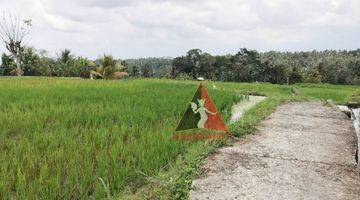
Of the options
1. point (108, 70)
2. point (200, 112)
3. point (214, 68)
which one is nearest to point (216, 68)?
point (214, 68)

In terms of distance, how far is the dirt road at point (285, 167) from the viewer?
3.06 metres

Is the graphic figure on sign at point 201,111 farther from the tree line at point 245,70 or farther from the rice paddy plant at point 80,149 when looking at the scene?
the tree line at point 245,70

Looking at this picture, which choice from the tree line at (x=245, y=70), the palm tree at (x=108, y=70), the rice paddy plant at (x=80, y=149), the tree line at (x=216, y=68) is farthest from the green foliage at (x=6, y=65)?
the rice paddy plant at (x=80, y=149)

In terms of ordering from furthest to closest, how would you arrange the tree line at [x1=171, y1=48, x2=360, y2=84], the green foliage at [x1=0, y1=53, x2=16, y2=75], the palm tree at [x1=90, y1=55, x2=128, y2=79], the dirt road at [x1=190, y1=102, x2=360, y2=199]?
1. the tree line at [x1=171, y1=48, x2=360, y2=84]
2. the green foliage at [x1=0, y1=53, x2=16, y2=75]
3. the palm tree at [x1=90, y1=55, x2=128, y2=79]
4. the dirt road at [x1=190, y1=102, x2=360, y2=199]

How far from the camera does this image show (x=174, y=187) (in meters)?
3.01

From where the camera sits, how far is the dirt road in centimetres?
306

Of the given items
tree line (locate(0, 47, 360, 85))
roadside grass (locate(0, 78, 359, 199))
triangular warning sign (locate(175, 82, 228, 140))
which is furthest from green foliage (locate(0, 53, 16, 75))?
triangular warning sign (locate(175, 82, 228, 140))

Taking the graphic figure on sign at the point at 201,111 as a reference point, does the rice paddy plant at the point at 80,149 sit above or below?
below

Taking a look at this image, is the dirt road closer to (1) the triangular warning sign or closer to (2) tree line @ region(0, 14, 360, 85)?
→ (1) the triangular warning sign

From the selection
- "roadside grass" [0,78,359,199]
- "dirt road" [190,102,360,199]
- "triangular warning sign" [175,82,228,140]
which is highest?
"triangular warning sign" [175,82,228,140]

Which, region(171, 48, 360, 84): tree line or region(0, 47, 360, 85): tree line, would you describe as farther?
region(171, 48, 360, 84): tree line

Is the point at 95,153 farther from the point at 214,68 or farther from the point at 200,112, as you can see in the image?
the point at 214,68

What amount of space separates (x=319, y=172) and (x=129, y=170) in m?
1.71

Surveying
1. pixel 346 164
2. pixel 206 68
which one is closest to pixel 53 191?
pixel 346 164
